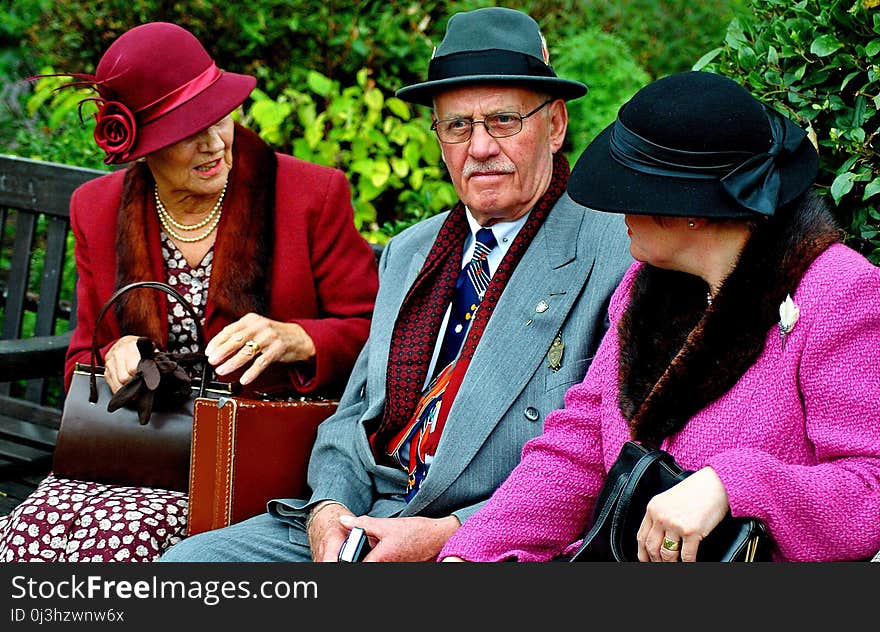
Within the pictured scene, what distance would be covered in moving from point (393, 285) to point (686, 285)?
43.5 inches

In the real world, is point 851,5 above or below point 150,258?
above

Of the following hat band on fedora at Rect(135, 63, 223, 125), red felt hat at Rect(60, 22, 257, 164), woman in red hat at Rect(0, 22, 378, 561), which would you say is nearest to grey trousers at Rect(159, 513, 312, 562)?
woman in red hat at Rect(0, 22, 378, 561)

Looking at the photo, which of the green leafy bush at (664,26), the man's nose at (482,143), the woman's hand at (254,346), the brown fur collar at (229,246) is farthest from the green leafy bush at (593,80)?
the woman's hand at (254,346)

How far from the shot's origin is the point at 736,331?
2400mm

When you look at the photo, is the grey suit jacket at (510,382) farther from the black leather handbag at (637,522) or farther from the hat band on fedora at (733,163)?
the hat band on fedora at (733,163)

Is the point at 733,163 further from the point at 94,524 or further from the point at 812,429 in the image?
the point at 94,524

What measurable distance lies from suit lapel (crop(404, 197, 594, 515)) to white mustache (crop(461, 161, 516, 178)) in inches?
8.6

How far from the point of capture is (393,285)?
3461mm

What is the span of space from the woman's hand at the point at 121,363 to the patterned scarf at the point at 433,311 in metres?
0.77

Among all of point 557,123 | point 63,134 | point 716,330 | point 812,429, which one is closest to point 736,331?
point 716,330

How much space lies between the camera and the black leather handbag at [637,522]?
2260 millimetres

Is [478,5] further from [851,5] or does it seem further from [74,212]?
[851,5]

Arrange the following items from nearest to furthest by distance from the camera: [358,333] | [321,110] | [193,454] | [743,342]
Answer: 1. [743,342]
2. [193,454]
3. [358,333]
4. [321,110]

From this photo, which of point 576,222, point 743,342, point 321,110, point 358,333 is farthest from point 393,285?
point 321,110
